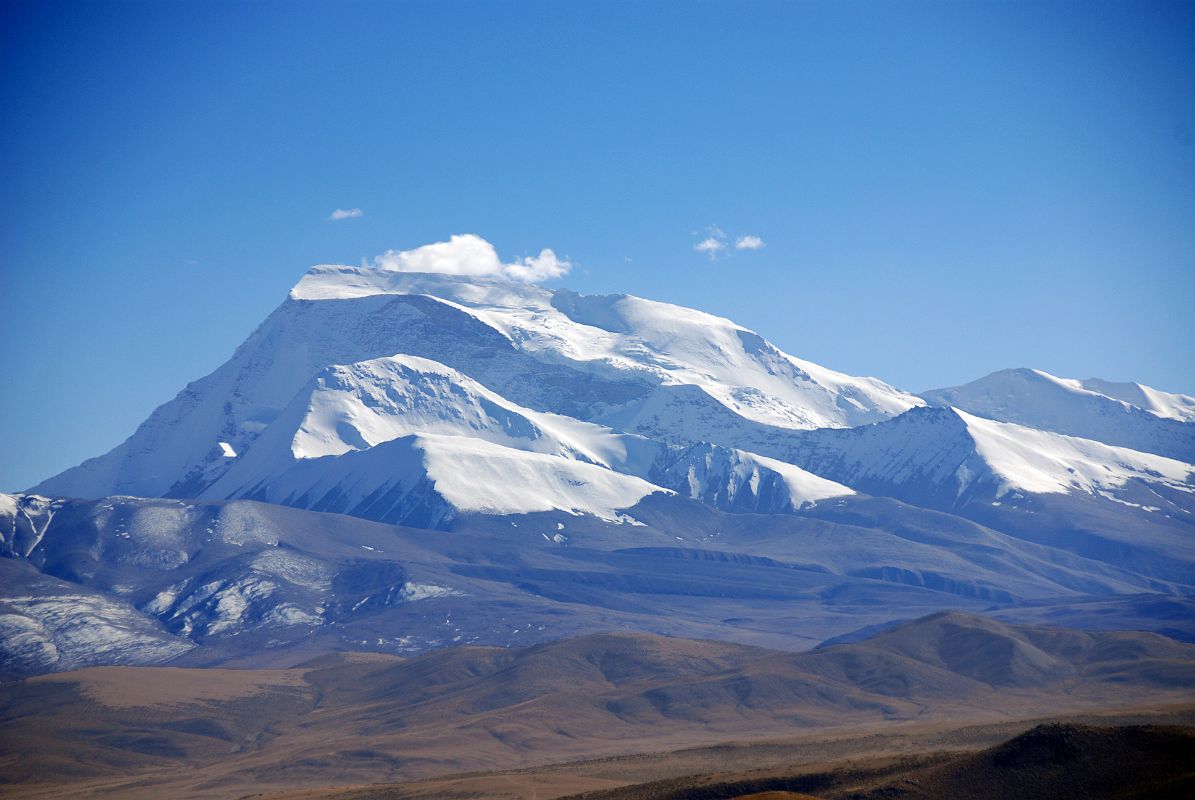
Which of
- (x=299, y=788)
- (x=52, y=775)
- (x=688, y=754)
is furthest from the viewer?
(x=52, y=775)

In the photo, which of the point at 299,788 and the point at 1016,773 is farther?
the point at 299,788

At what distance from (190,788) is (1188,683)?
11830cm

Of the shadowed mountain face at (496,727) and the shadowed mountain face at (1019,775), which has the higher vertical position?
the shadowed mountain face at (1019,775)

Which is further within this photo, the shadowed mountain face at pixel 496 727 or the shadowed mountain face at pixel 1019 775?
the shadowed mountain face at pixel 496 727

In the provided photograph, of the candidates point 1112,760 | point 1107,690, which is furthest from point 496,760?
point 1112,760

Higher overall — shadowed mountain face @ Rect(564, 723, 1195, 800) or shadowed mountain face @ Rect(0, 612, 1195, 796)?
shadowed mountain face @ Rect(564, 723, 1195, 800)

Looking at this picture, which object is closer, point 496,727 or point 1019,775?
point 1019,775

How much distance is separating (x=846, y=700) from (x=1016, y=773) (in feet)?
343

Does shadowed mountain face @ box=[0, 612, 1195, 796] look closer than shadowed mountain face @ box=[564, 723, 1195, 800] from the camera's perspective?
No

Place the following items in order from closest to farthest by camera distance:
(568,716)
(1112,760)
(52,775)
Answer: (1112,760)
(52,775)
(568,716)

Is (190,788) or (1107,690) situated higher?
(1107,690)

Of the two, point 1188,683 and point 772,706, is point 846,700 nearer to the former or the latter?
A: point 772,706

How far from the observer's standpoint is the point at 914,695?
636 feet

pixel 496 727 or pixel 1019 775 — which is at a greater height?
pixel 1019 775
